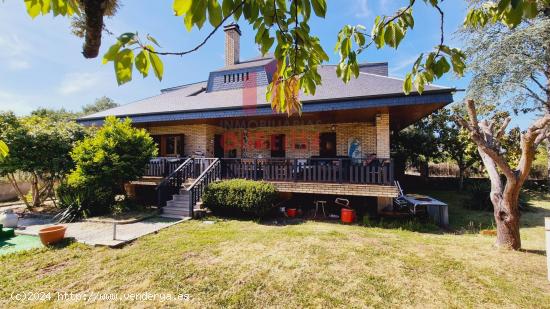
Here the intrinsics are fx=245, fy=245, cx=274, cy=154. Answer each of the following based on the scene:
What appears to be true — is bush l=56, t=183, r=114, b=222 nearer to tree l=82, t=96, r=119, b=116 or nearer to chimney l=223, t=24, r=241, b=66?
chimney l=223, t=24, r=241, b=66

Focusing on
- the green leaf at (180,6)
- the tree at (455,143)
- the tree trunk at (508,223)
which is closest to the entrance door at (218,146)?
the tree trunk at (508,223)

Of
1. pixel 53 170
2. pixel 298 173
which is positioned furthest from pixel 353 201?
pixel 53 170

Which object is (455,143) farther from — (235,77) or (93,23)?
(93,23)

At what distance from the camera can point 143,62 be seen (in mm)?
1167

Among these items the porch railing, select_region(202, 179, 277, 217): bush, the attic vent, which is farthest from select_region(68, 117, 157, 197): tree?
the attic vent

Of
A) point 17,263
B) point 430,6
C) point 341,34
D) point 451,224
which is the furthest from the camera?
point 451,224

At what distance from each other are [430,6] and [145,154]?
1008 centimetres

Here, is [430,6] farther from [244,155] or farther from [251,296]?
[244,155]

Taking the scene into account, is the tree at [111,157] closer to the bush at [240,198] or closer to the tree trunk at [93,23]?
the bush at [240,198]

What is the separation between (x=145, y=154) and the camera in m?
9.62

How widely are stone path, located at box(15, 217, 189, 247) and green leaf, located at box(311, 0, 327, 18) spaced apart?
651cm

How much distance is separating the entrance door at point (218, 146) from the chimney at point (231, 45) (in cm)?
570

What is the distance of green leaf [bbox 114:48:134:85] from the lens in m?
1.08

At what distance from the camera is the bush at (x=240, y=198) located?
8164mm
